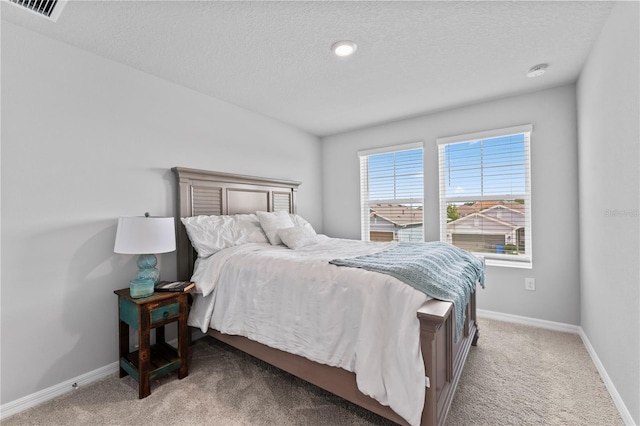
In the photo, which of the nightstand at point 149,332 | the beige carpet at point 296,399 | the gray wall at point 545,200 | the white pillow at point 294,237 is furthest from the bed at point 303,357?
the gray wall at point 545,200

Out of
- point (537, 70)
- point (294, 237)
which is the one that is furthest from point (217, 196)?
point (537, 70)

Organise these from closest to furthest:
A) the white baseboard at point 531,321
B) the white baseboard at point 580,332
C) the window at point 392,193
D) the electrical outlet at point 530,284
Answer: the white baseboard at point 580,332 < the white baseboard at point 531,321 < the electrical outlet at point 530,284 < the window at point 392,193

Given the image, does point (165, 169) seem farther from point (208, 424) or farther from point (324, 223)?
point (324, 223)

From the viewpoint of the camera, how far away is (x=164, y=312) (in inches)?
78.0

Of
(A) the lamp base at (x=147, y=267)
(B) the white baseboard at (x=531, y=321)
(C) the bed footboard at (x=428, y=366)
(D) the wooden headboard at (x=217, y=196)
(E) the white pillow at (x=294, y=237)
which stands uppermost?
(D) the wooden headboard at (x=217, y=196)

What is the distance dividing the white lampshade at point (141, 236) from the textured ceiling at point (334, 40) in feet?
4.21

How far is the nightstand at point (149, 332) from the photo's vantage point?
184cm

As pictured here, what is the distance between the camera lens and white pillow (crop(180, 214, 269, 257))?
240 centimetres

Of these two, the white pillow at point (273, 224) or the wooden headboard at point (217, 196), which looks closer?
the wooden headboard at point (217, 196)

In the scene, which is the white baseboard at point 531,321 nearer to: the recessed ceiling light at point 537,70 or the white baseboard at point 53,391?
the recessed ceiling light at point 537,70

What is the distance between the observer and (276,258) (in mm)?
1997

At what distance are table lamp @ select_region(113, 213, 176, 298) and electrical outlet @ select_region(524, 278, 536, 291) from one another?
3.42 meters

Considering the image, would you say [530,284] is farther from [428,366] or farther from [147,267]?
[147,267]

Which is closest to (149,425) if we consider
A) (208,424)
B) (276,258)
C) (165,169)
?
(208,424)
